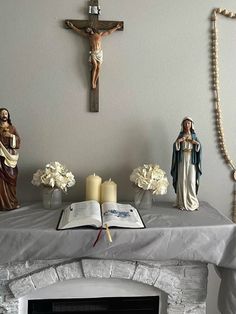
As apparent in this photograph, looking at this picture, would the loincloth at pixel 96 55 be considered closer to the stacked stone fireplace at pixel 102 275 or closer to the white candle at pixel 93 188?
the white candle at pixel 93 188

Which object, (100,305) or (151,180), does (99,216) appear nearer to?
(151,180)

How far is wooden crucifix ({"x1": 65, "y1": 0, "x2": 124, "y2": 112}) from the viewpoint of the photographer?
168 centimetres

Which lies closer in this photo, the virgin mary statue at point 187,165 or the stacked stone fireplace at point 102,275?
the stacked stone fireplace at point 102,275

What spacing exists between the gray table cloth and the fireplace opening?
298mm

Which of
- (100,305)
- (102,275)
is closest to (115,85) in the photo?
(102,275)

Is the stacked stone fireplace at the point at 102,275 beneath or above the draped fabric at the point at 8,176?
beneath

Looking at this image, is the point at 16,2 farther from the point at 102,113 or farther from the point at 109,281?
the point at 109,281

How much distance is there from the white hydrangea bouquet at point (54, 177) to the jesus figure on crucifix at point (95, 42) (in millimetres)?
529

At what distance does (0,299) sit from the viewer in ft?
4.72

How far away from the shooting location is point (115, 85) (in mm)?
1760

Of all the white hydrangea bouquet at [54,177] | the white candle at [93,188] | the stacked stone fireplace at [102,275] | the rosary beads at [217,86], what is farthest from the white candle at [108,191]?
the rosary beads at [217,86]

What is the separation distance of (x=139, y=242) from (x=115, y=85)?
2.87 ft

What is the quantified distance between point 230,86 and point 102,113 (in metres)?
0.76

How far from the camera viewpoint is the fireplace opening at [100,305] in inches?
60.4
